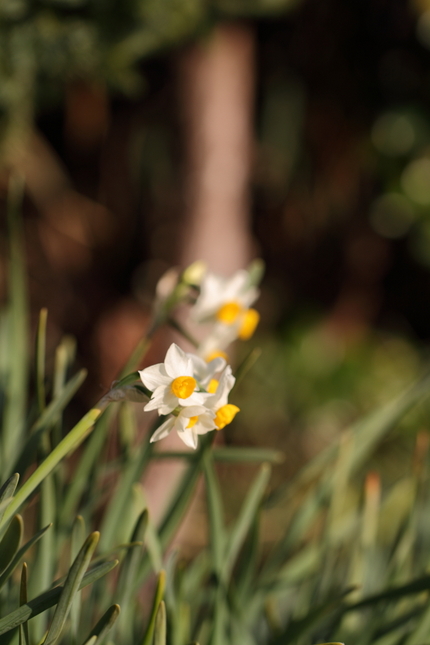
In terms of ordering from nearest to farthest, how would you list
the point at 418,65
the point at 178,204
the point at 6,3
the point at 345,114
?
the point at 6,3 < the point at 178,204 < the point at 418,65 < the point at 345,114

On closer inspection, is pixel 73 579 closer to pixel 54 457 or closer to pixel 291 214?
pixel 54 457

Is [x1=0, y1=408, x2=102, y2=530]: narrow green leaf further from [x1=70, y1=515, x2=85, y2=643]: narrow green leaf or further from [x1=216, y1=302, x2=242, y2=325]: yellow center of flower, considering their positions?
[x1=216, y1=302, x2=242, y2=325]: yellow center of flower

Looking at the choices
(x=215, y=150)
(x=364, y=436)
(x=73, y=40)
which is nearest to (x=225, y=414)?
(x=364, y=436)

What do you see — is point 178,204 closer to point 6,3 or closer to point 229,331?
point 6,3

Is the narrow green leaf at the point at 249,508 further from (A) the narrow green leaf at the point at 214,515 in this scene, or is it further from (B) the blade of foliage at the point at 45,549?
(B) the blade of foliage at the point at 45,549

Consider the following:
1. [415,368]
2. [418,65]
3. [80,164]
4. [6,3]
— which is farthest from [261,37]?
[6,3]

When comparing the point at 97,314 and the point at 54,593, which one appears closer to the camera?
the point at 54,593

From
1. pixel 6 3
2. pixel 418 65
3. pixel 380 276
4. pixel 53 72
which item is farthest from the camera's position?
pixel 380 276
